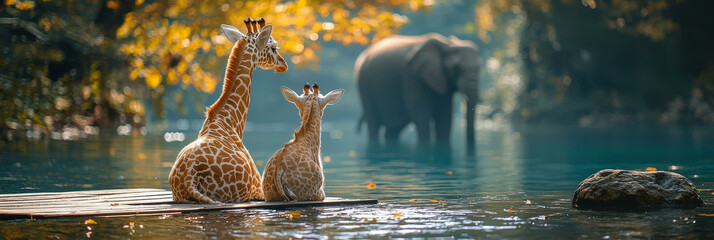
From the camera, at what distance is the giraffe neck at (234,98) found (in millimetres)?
11438

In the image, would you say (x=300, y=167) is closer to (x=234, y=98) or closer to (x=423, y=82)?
(x=234, y=98)

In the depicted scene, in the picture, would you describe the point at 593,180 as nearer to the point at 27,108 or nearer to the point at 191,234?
the point at 191,234

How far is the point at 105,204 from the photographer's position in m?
11.2

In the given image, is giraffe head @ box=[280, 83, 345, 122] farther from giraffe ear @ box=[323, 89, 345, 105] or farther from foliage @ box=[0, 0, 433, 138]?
foliage @ box=[0, 0, 433, 138]

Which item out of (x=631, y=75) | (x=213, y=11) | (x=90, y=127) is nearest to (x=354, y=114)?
(x=631, y=75)

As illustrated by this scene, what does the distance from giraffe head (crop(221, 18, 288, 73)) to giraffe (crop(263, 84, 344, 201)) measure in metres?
0.48

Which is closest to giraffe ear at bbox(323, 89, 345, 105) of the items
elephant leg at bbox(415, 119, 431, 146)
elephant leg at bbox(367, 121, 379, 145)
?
elephant leg at bbox(415, 119, 431, 146)

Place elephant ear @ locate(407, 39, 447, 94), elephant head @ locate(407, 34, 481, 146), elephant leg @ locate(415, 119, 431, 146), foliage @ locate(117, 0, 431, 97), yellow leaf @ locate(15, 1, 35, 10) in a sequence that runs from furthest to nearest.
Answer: elephant leg @ locate(415, 119, 431, 146), elephant ear @ locate(407, 39, 447, 94), elephant head @ locate(407, 34, 481, 146), foliage @ locate(117, 0, 431, 97), yellow leaf @ locate(15, 1, 35, 10)

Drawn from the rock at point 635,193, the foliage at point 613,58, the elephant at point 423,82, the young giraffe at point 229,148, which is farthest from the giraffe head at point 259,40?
the foliage at point 613,58

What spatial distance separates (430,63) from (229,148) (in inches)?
784

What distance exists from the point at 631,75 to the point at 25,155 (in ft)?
94.1

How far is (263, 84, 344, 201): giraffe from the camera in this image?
1130 centimetres

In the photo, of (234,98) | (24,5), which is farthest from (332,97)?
(24,5)

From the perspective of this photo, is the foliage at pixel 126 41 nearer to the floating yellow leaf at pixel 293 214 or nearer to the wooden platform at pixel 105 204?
the wooden platform at pixel 105 204
